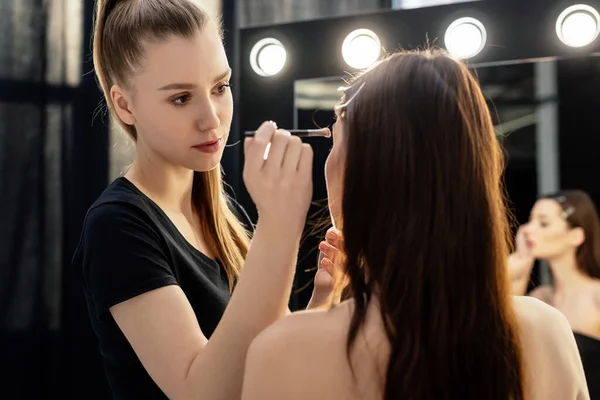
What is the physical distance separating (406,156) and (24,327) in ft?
5.78

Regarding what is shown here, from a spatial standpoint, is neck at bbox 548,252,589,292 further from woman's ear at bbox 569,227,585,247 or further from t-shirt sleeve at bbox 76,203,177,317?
A: t-shirt sleeve at bbox 76,203,177,317

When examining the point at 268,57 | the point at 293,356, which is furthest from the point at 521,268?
the point at 293,356

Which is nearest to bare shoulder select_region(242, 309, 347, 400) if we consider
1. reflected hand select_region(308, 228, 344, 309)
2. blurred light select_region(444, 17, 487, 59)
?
reflected hand select_region(308, 228, 344, 309)

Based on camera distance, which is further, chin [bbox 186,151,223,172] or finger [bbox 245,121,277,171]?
chin [bbox 186,151,223,172]

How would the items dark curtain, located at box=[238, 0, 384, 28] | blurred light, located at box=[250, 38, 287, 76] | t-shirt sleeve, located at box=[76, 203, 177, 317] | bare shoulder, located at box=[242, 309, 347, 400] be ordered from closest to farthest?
bare shoulder, located at box=[242, 309, 347, 400] < t-shirt sleeve, located at box=[76, 203, 177, 317] < blurred light, located at box=[250, 38, 287, 76] < dark curtain, located at box=[238, 0, 384, 28]

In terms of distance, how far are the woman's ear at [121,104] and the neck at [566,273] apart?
4.23 feet

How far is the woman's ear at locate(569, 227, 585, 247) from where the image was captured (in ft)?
6.50

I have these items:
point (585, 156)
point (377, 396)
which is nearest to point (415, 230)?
point (377, 396)

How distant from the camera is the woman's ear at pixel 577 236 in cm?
198

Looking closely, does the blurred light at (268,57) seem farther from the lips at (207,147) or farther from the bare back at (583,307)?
the lips at (207,147)

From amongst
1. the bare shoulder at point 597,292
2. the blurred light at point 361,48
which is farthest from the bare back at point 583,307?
the blurred light at point 361,48

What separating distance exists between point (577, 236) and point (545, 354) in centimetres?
124

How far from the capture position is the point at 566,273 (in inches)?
78.1

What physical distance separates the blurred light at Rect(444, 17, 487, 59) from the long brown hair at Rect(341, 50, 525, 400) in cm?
133
